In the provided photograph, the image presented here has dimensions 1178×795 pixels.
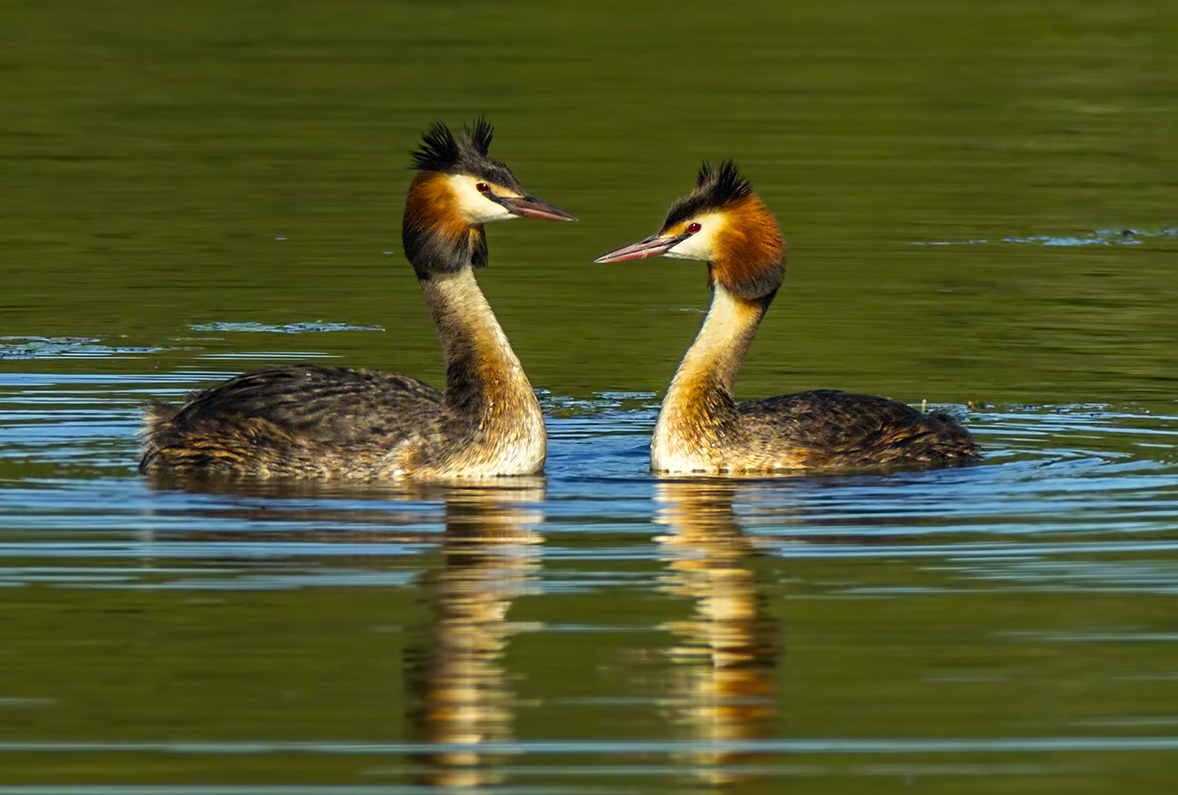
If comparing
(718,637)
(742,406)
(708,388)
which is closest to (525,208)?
(708,388)

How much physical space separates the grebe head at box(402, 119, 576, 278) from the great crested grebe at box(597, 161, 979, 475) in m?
0.58

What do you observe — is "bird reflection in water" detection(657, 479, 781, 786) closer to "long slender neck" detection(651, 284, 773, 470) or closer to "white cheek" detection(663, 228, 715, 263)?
"long slender neck" detection(651, 284, 773, 470)

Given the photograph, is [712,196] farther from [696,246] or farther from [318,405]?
[318,405]

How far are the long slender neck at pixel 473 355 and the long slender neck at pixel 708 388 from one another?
0.71 meters

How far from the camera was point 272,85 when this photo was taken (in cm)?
2953

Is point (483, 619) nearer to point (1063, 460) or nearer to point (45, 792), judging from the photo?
point (45, 792)

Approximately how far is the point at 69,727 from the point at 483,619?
75.4 inches

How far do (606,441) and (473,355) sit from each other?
108cm

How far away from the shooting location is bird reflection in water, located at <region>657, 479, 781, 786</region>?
8.20m

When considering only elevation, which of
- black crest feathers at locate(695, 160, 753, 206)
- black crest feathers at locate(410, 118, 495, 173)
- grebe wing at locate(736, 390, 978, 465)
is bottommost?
grebe wing at locate(736, 390, 978, 465)

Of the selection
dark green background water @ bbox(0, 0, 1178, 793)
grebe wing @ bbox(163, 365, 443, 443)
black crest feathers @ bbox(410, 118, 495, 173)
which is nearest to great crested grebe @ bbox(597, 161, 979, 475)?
dark green background water @ bbox(0, 0, 1178, 793)

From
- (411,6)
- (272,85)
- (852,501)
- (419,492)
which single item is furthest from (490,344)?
(411,6)

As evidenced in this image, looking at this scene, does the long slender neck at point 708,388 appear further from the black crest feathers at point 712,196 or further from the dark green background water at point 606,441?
the black crest feathers at point 712,196

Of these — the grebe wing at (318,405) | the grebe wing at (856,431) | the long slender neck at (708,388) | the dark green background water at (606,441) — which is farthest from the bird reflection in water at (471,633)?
the grebe wing at (856,431)
